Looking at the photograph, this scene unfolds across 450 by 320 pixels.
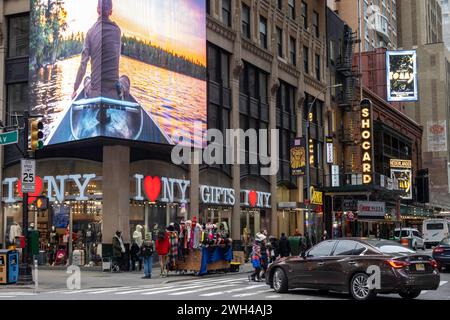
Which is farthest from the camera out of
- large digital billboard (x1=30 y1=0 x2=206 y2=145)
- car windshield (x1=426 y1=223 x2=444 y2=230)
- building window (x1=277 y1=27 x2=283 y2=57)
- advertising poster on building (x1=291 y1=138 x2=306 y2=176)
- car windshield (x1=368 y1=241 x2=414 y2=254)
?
car windshield (x1=426 y1=223 x2=444 y2=230)

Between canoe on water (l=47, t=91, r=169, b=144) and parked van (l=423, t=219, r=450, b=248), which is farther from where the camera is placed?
parked van (l=423, t=219, r=450, b=248)

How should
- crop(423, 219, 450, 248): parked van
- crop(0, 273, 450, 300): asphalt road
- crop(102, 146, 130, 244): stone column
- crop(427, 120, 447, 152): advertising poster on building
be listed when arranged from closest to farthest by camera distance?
crop(0, 273, 450, 300): asphalt road < crop(102, 146, 130, 244): stone column < crop(423, 219, 450, 248): parked van < crop(427, 120, 447, 152): advertising poster on building

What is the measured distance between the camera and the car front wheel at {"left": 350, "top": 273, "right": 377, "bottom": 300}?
15367 millimetres

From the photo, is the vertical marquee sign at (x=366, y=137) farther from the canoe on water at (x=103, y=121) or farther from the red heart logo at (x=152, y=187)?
the canoe on water at (x=103, y=121)

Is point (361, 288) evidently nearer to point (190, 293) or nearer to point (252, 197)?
point (190, 293)

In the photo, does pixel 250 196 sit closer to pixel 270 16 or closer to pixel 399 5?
pixel 270 16

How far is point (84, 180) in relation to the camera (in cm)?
2878

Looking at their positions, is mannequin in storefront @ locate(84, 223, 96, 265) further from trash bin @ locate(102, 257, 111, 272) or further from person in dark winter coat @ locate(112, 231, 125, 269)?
person in dark winter coat @ locate(112, 231, 125, 269)

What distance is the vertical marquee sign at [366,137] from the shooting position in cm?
5478

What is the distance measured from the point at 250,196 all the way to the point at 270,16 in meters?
12.5

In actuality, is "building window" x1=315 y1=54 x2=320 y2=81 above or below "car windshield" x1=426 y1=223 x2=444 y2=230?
above

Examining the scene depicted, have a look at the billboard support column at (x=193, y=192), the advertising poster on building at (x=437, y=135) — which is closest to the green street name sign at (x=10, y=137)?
the billboard support column at (x=193, y=192)

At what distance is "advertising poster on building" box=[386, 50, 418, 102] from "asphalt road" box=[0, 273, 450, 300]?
5379 centimetres

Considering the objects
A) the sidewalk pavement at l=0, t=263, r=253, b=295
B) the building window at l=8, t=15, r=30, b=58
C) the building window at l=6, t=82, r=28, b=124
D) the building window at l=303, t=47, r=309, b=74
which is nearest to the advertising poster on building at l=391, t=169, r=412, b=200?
the building window at l=303, t=47, r=309, b=74
